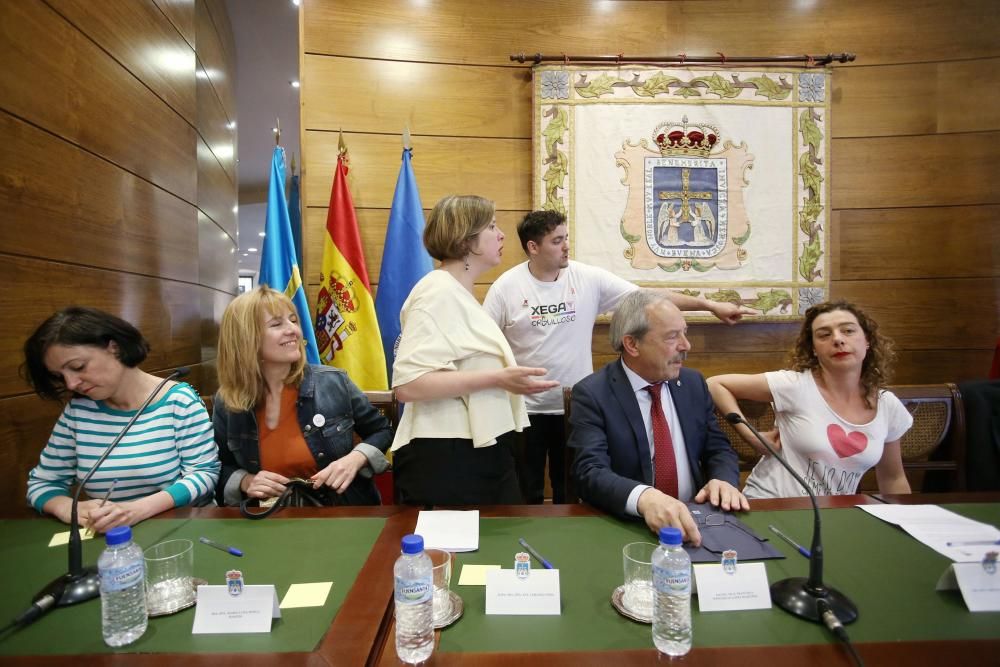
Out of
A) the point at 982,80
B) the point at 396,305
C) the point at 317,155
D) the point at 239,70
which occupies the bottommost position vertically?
the point at 396,305

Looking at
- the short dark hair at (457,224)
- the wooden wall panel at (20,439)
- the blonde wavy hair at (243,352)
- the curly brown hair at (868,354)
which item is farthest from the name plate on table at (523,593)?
the wooden wall panel at (20,439)

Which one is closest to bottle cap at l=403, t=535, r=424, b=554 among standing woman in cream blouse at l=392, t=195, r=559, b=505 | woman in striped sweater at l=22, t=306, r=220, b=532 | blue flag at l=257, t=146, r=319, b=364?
standing woman in cream blouse at l=392, t=195, r=559, b=505

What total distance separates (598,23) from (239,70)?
3.28 m

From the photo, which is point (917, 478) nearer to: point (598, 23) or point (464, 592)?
point (464, 592)

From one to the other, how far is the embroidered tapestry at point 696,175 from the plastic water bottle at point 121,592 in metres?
2.49

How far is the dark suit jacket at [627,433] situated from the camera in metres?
1.49

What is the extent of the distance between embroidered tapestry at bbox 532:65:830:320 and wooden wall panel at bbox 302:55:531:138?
0.66ft

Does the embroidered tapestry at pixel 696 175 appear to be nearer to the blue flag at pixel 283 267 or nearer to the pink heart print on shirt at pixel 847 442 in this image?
the blue flag at pixel 283 267

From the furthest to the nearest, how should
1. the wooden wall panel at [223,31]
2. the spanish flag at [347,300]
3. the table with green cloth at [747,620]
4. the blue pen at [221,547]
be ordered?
the wooden wall panel at [223,31] → the spanish flag at [347,300] → the blue pen at [221,547] → the table with green cloth at [747,620]

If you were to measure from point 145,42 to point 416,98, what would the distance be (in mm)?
1254

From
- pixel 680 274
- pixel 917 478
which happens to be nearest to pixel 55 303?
pixel 680 274

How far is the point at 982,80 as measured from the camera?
3.10 meters

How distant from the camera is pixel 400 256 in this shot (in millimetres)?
2863

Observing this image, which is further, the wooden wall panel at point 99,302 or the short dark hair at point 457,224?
the wooden wall panel at point 99,302
